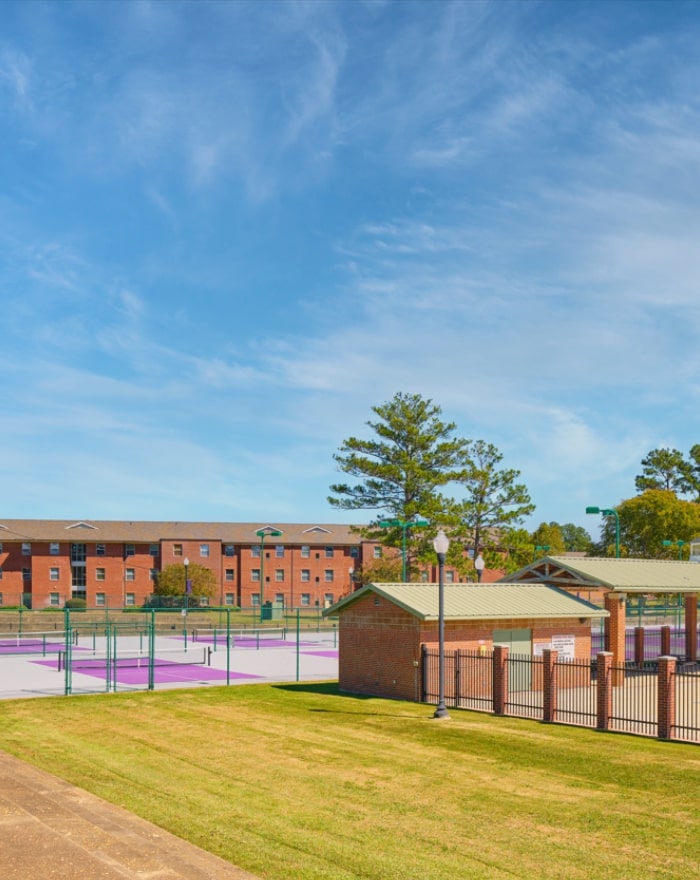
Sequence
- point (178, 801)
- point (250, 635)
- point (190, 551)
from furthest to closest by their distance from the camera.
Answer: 1. point (190, 551)
2. point (250, 635)
3. point (178, 801)

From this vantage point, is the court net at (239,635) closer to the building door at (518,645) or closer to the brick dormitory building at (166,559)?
the brick dormitory building at (166,559)

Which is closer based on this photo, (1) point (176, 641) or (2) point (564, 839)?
(2) point (564, 839)

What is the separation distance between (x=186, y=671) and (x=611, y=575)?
712 inches

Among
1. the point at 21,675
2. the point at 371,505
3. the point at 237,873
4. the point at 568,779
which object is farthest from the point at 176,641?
the point at 237,873

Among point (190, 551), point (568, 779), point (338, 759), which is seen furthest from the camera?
point (190, 551)

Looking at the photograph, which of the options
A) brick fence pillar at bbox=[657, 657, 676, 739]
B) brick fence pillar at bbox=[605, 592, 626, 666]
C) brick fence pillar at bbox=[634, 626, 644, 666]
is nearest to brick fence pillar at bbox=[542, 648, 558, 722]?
brick fence pillar at bbox=[657, 657, 676, 739]

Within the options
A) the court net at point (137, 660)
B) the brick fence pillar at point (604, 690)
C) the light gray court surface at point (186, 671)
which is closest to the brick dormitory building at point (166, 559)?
the light gray court surface at point (186, 671)

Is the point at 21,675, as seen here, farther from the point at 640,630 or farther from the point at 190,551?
the point at 190,551

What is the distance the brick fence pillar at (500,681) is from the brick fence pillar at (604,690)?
314cm

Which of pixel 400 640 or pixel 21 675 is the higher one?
pixel 400 640

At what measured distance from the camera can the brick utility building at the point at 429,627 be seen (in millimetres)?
29781

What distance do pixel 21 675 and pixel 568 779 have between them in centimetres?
2826

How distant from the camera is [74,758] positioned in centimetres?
2042

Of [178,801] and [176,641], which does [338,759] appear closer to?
[178,801]
